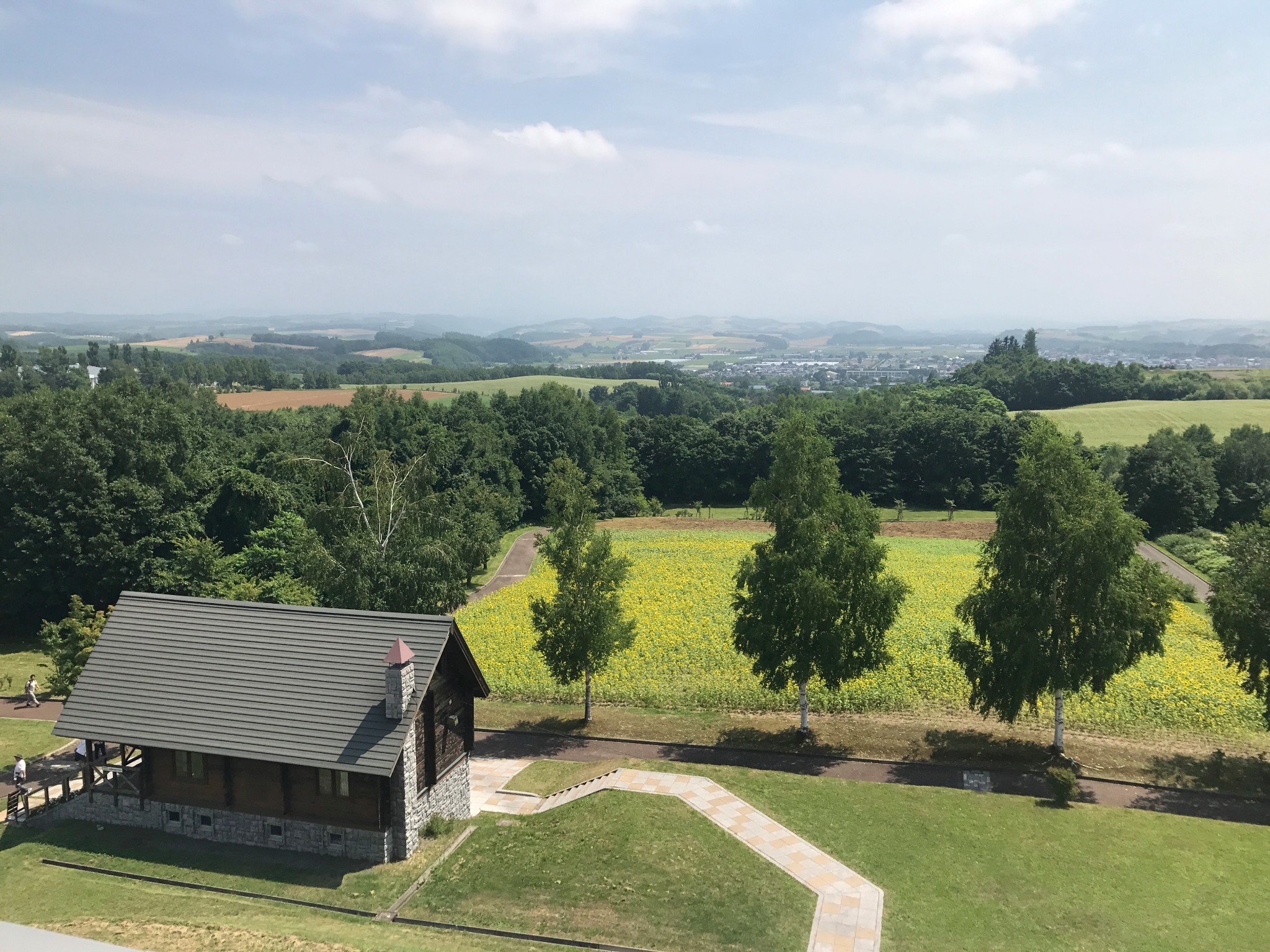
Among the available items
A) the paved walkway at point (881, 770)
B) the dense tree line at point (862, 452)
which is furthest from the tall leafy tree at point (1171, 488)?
the paved walkway at point (881, 770)

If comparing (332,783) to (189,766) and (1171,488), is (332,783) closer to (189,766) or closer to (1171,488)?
(189,766)

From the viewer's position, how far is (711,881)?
63.1 feet

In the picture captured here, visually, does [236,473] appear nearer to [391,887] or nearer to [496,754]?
[496,754]

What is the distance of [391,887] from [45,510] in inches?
1450

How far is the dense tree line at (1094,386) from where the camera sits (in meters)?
132

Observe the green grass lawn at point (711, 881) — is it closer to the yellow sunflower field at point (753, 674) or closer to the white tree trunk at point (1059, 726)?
the white tree trunk at point (1059, 726)

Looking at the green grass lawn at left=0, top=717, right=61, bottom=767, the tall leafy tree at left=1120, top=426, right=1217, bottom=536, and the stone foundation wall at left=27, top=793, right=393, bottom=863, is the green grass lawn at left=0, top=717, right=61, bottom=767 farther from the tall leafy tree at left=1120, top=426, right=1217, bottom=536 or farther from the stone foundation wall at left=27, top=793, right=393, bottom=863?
the tall leafy tree at left=1120, top=426, right=1217, bottom=536

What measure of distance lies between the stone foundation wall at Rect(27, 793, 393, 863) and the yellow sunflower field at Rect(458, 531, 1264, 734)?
1363 centimetres

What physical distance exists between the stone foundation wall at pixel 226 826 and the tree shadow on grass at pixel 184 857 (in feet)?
0.57

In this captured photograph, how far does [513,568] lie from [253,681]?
38.0 m

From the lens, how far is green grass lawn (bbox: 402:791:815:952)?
57.3ft

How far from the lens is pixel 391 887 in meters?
19.1

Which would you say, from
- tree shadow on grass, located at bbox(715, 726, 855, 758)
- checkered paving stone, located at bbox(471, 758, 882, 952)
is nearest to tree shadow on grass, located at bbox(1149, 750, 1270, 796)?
tree shadow on grass, located at bbox(715, 726, 855, 758)

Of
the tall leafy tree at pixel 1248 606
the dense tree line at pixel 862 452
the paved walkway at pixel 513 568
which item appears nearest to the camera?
the tall leafy tree at pixel 1248 606
